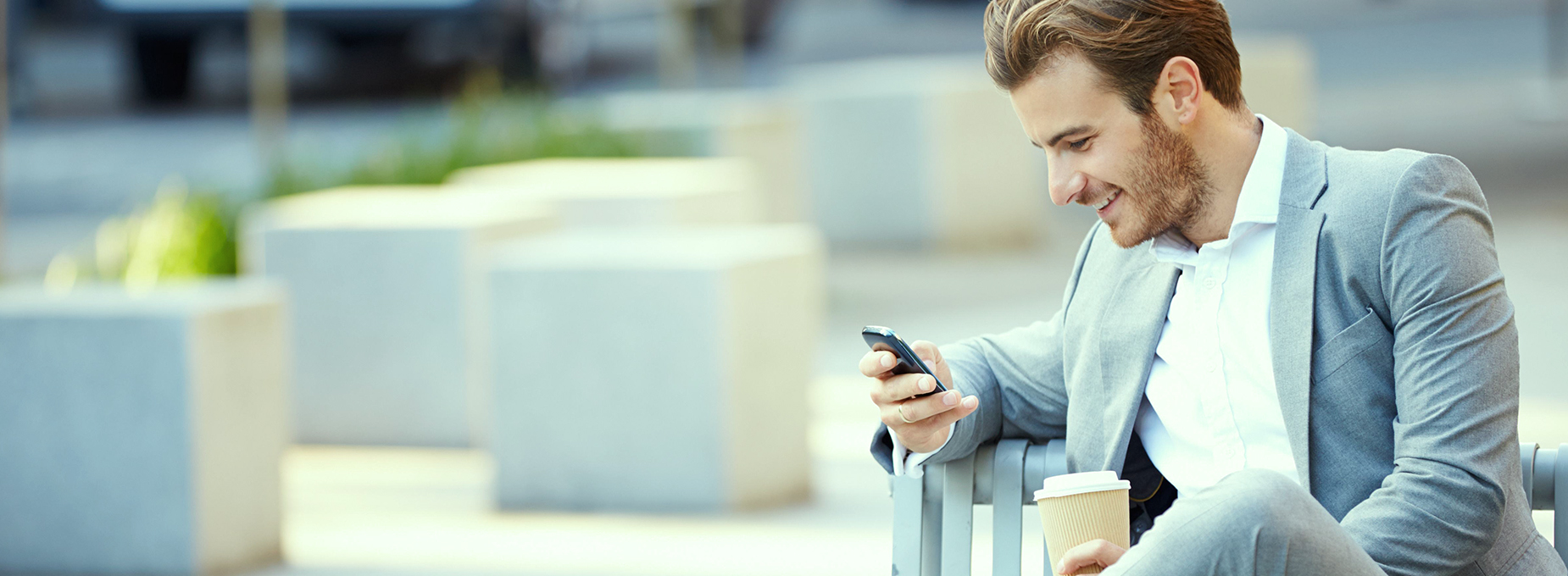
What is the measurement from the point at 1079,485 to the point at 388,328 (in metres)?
4.35

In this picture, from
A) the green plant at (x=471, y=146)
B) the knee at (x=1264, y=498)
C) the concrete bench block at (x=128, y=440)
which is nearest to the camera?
the knee at (x=1264, y=498)

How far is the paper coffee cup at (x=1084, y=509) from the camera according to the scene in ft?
6.53

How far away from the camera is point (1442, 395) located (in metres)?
1.97

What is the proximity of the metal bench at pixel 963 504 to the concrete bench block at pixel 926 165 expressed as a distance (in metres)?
8.44

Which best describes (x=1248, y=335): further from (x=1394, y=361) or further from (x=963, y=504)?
(x=963, y=504)

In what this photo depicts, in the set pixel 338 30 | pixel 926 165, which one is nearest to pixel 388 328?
pixel 926 165

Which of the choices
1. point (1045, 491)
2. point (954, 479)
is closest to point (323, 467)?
point (954, 479)

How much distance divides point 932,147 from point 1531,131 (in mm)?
6348

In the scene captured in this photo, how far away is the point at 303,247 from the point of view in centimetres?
604

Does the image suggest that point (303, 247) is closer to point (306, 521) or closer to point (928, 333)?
point (306, 521)

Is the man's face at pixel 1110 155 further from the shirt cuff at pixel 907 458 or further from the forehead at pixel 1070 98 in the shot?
the shirt cuff at pixel 907 458

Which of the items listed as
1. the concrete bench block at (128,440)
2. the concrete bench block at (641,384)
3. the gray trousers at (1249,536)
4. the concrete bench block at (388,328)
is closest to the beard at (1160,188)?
the gray trousers at (1249,536)

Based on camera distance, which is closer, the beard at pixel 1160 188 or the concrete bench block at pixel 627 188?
the beard at pixel 1160 188

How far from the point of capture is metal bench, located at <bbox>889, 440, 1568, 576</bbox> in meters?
2.35
